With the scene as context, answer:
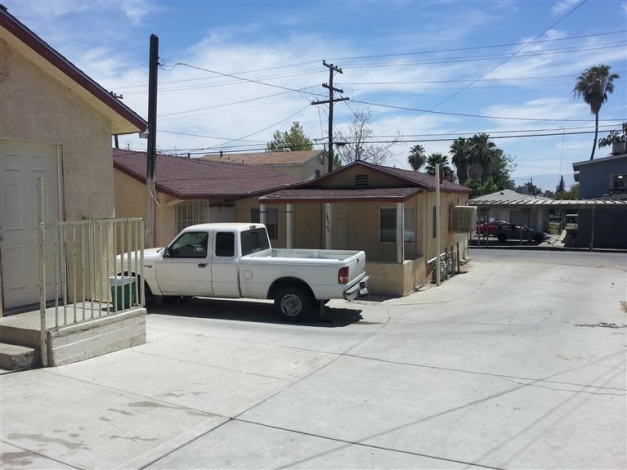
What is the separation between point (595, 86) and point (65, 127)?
52761mm

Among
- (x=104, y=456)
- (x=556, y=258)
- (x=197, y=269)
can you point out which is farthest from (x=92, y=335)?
(x=556, y=258)

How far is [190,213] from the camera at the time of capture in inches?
671

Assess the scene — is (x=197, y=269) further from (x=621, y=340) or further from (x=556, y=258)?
(x=556, y=258)

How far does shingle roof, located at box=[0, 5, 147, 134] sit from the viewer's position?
21.7 feet

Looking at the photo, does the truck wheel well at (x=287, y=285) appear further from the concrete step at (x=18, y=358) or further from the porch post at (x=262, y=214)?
the porch post at (x=262, y=214)

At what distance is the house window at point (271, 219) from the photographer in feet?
61.7

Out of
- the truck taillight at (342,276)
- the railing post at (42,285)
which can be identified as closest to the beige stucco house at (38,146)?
the railing post at (42,285)

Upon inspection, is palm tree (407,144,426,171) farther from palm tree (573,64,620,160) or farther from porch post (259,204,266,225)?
porch post (259,204,266,225)

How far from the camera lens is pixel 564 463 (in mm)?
4184

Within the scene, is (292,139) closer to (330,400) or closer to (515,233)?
(515,233)

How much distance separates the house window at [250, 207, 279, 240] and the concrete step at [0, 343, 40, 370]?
12869 millimetres

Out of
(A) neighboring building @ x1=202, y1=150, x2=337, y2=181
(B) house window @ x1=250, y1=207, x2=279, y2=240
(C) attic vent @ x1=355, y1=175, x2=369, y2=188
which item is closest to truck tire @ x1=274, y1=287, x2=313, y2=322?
(C) attic vent @ x1=355, y1=175, x2=369, y2=188

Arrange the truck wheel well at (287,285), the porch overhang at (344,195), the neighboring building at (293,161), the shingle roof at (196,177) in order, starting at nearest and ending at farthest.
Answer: the truck wheel well at (287,285)
the porch overhang at (344,195)
the shingle roof at (196,177)
the neighboring building at (293,161)

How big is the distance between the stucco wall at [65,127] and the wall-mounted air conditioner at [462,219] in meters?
14.4
